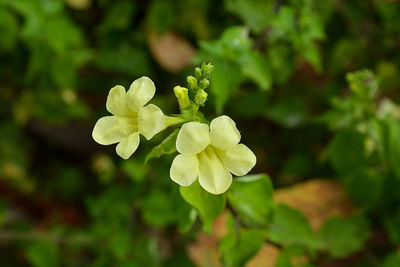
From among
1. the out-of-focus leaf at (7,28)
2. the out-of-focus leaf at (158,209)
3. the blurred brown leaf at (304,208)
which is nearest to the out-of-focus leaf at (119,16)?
the out-of-focus leaf at (7,28)

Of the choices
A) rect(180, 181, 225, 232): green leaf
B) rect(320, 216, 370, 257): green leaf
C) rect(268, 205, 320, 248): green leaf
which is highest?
rect(180, 181, 225, 232): green leaf

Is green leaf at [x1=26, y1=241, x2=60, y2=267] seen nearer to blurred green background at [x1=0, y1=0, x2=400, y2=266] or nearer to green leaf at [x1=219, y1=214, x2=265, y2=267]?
blurred green background at [x1=0, y1=0, x2=400, y2=266]

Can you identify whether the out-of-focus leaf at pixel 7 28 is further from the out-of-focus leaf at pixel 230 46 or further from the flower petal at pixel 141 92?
the flower petal at pixel 141 92

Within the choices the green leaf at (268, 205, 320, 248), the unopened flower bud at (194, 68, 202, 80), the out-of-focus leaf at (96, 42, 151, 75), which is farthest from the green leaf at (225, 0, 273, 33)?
the unopened flower bud at (194, 68, 202, 80)

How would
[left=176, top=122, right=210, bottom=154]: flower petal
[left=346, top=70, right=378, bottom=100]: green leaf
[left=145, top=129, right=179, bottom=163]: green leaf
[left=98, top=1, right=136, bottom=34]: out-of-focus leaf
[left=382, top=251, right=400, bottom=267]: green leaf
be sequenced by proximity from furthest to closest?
[left=98, top=1, right=136, bottom=34]: out-of-focus leaf
[left=382, top=251, right=400, bottom=267]: green leaf
[left=346, top=70, right=378, bottom=100]: green leaf
[left=145, top=129, right=179, bottom=163]: green leaf
[left=176, top=122, right=210, bottom=154]: flower petal

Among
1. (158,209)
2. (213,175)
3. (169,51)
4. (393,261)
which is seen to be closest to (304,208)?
(393,261)

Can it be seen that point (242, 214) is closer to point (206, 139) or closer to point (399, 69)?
point (206, 139)
